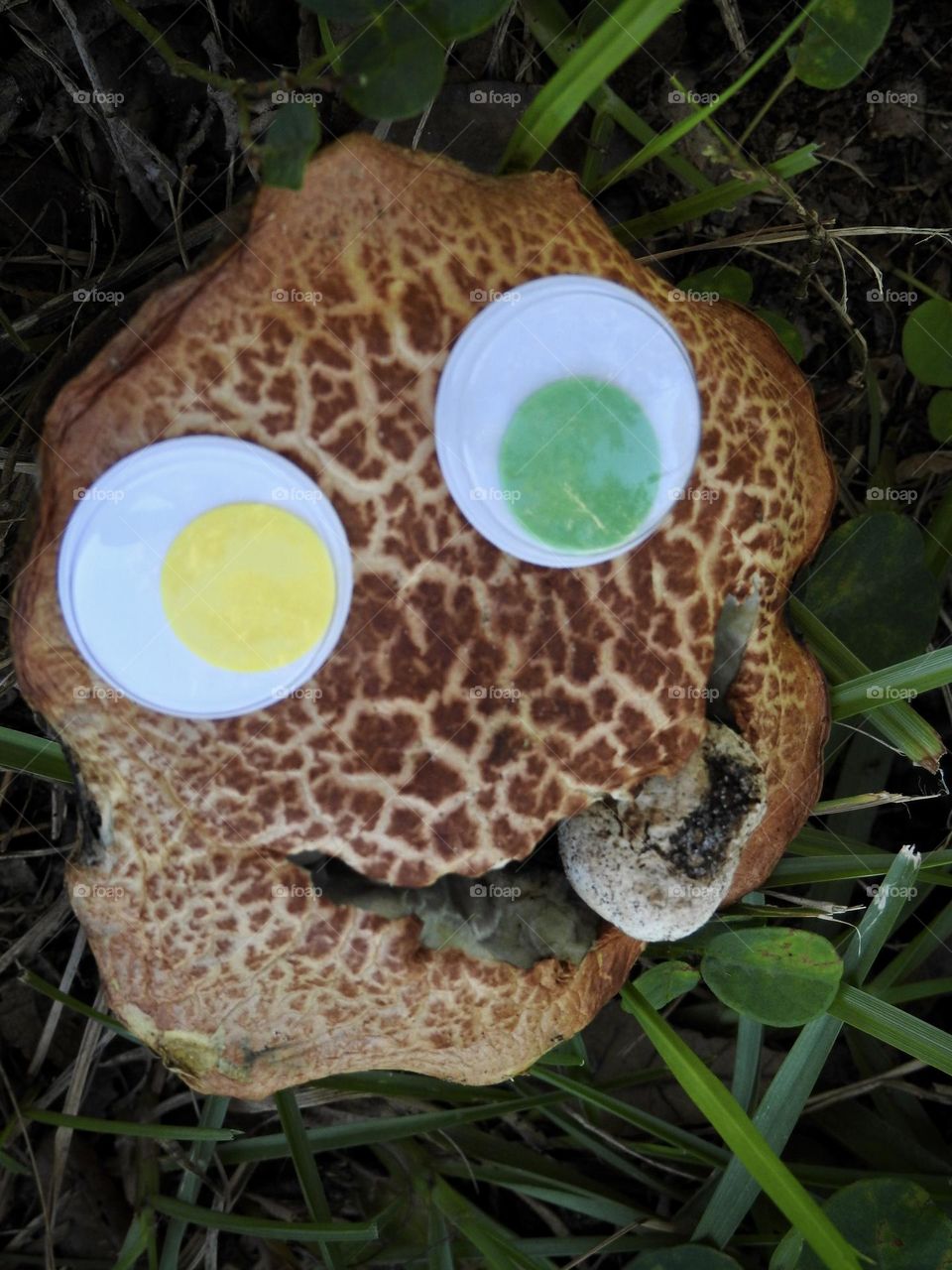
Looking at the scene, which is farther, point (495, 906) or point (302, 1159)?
point (302, 1159)

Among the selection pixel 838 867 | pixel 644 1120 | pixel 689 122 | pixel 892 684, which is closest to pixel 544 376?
pixel 689 122

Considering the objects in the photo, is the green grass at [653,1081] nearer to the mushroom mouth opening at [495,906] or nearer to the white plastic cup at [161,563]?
the mushroom mouth opening at [495,906]

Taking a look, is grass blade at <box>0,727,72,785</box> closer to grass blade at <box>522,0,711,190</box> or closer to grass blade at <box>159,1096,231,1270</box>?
grass blade at <box>159,1096,231,1270</box>

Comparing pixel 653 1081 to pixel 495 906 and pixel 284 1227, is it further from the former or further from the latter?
pixel 495 906

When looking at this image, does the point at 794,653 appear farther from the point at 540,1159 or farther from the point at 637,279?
the point at 540,1159

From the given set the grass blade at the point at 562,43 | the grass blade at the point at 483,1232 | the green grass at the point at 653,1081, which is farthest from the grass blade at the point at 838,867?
the grass blade at the point at 562,43

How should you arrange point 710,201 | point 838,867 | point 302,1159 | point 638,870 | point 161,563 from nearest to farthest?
point 161,563 < point 638,870 < point 710,201 < point 838,867 < point 302,1159
